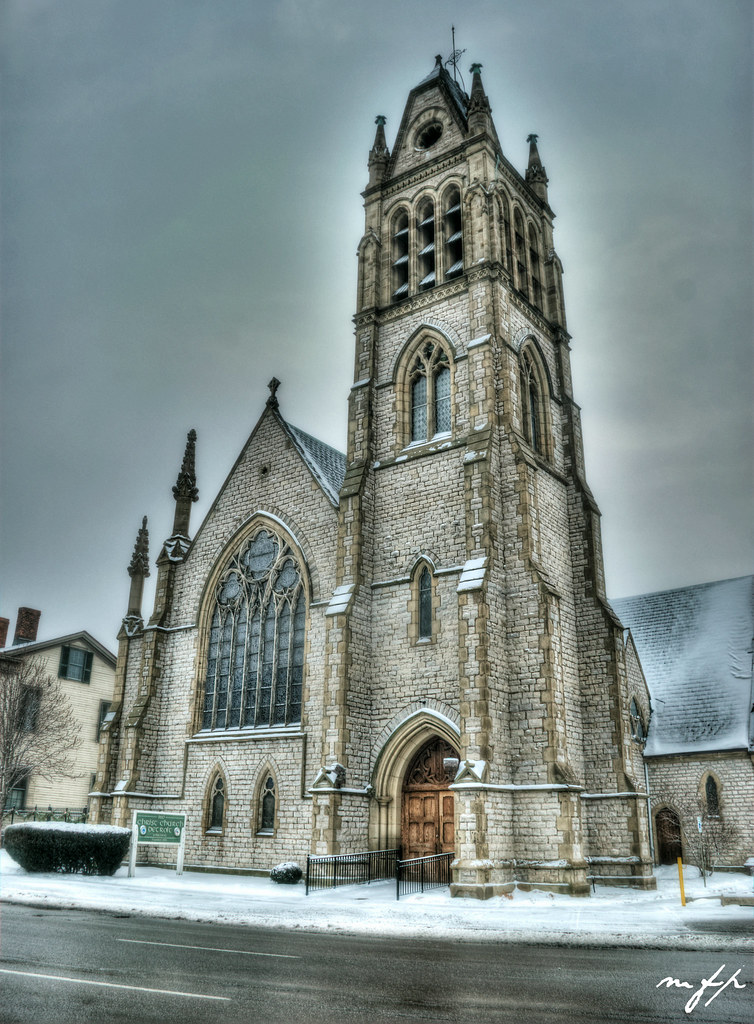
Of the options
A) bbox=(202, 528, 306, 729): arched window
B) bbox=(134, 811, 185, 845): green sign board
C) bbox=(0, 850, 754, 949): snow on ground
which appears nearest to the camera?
bbox=(0, 850, 754, 949): snow on ground

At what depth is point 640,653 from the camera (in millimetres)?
32750

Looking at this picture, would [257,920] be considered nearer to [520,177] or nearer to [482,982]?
[482,982]

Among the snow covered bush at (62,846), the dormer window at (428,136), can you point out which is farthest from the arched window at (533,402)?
the snow covered bush at (62,846)

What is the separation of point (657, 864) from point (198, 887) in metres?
16.3

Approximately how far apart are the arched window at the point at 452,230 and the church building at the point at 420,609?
0.13 meters

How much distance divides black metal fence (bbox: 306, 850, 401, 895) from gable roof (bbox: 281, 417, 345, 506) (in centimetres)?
996

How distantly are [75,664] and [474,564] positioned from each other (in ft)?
84.2

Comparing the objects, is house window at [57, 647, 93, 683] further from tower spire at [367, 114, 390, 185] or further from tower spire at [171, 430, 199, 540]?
tower spire at [367, 114, 390, 185]

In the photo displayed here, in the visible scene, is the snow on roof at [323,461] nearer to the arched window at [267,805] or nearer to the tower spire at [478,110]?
the arched window at [267,805]

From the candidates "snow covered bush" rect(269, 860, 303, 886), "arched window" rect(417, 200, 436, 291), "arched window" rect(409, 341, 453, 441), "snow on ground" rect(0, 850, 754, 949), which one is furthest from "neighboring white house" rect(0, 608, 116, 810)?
"arched window" rect(417, 200, 436, 291)

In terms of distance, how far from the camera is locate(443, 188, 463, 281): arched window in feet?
88.9

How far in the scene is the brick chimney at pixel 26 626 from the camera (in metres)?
39.7

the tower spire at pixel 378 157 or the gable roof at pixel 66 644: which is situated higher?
the tower spire at pixel 378 157

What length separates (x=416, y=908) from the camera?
15.2 meters
